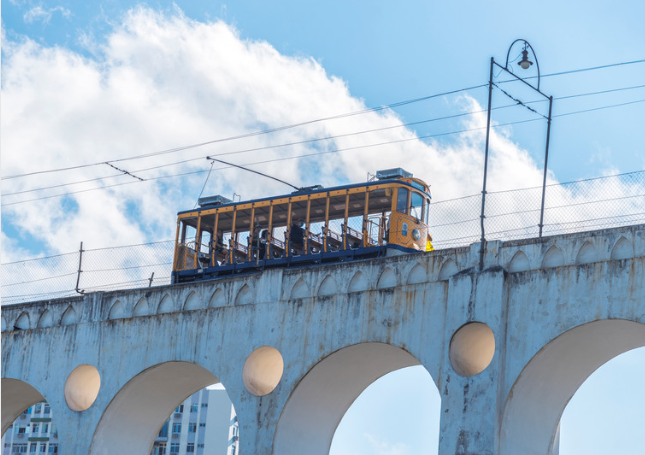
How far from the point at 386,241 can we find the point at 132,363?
8445 mm

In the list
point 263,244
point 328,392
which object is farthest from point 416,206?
point 328,392

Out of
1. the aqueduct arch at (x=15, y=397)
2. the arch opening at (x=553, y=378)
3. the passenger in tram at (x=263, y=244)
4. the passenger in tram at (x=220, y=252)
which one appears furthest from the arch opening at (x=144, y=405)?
the arch opening at (x=553, y=378)

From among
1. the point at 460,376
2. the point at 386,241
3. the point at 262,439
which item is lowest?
the point at 262,439

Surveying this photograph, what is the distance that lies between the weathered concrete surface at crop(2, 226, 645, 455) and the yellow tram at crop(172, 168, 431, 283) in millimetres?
4067

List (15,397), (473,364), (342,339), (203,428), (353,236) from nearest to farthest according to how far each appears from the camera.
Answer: (473,364) → (342,339) → (353,236) → (15,397) → (203,428)

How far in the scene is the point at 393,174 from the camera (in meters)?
32.8

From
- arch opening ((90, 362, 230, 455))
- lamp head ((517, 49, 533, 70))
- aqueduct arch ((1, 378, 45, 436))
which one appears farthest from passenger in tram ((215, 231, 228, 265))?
lamp head ((517, 49, 533, 70))

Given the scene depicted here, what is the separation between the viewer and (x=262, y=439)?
26078 mm

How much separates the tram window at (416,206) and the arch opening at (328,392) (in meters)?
7.08

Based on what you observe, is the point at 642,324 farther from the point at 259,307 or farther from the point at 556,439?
the point at 259,307

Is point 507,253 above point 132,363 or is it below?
above

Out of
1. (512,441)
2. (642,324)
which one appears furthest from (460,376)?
(642,324)

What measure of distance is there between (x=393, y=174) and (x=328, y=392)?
28.0 feet

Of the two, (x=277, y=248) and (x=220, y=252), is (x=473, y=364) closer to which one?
(x=277, y=248)
